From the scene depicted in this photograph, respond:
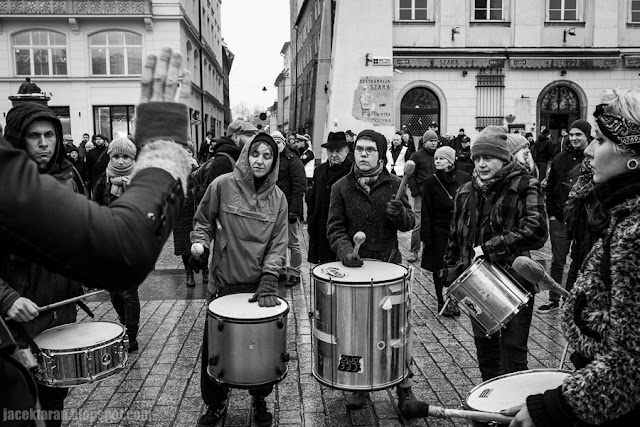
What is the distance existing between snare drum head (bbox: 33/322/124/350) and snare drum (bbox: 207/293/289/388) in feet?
2.04

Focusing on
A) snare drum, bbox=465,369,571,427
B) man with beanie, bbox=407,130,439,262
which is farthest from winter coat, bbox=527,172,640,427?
man with beanie, bbox=407,130,439,262

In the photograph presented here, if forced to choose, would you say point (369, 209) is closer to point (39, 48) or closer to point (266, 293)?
point (266, 293)

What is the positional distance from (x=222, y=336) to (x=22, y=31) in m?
33.6

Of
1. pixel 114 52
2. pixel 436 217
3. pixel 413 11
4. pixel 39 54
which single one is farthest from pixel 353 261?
pixel 39 54

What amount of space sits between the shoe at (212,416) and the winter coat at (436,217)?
3668 mm

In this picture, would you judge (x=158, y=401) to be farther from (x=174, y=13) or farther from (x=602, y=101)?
(x=174, y=13)

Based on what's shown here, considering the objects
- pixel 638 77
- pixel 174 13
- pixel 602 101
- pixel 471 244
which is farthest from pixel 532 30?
pixel 602 101

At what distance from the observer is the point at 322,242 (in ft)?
22.6

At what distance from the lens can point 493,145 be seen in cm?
405

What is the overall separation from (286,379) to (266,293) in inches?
52.0

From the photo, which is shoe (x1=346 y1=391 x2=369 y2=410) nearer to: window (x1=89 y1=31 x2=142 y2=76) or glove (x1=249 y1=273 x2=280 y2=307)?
glove (x1=249 y1=273 x2=280 y2=307)

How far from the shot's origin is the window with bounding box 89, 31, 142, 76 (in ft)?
→ 103

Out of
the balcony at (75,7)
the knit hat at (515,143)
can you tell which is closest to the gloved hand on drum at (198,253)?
the knit hat at (515,143)

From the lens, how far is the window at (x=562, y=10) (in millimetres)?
25000
